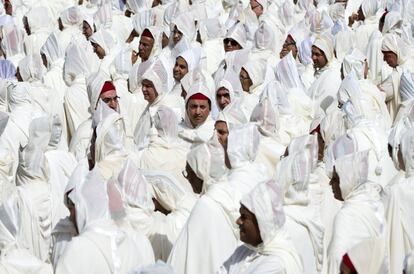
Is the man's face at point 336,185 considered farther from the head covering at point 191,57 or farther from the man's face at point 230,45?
the man's face at point 230,45

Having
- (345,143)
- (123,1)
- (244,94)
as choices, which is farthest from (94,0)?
(345,143)

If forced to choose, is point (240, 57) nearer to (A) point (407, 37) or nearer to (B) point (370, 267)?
(A) point (407, 37)

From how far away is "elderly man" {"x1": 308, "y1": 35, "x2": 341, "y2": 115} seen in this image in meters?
14.3

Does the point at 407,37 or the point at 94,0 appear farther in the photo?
the point at 94,0

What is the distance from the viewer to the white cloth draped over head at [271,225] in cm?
738

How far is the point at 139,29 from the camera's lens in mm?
17703

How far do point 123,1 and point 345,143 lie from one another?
9452mm

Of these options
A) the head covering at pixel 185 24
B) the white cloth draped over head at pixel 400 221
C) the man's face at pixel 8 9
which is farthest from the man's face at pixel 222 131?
the man's face at pixel 8 9

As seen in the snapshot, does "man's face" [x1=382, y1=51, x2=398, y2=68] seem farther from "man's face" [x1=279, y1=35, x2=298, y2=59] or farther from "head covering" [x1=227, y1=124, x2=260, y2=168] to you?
"head covering" [x1=227, y1=124, x2=260, y2=168]

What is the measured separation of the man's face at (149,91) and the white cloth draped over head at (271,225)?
17.8ft

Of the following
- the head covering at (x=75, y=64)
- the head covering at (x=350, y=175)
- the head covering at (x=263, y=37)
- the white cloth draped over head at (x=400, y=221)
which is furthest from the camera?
the head covering at (x=263, y=37)

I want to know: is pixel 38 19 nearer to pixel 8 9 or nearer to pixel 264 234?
pixel 8 9

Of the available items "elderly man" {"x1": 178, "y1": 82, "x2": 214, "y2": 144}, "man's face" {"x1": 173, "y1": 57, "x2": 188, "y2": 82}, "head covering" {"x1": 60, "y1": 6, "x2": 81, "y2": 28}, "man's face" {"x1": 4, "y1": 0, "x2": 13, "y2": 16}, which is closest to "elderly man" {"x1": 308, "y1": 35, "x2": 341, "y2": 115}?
"man's face" {"x1": 173, "y1": 57, "x2": 188, "y2": 82}

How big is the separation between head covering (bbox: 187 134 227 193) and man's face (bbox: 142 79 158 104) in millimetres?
3404
